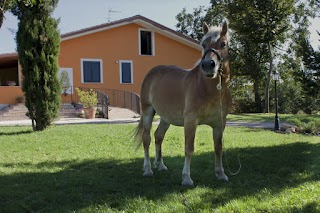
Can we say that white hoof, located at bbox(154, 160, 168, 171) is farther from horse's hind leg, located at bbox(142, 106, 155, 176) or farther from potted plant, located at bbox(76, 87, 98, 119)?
potted plant, located at bbox(76, 87, 98, 119)

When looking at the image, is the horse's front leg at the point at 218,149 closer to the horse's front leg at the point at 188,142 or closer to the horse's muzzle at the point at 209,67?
the horse's front leg at the point at 188,142

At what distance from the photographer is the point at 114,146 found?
8844 mm

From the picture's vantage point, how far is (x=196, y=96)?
5098 millimetres

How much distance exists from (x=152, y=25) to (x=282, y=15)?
389 inches

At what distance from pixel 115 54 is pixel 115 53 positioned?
73mm

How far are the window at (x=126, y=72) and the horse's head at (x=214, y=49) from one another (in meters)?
20.4

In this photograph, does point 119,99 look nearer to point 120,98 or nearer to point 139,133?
point 120,98

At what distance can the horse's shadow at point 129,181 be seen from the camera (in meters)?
4.43

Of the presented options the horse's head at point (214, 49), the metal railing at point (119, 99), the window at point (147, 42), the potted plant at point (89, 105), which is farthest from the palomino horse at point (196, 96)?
the window at point (147, 42)

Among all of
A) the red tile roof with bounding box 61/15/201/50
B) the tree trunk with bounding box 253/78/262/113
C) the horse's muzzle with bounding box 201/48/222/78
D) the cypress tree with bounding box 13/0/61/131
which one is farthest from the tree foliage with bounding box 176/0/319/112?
the horse's muzzle with bounding box 201/48/222/78

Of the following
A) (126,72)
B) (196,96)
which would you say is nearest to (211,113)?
(196,96)

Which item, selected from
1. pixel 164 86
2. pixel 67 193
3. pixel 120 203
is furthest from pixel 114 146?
pixel 120 203

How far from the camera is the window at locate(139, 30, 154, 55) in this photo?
26438mm

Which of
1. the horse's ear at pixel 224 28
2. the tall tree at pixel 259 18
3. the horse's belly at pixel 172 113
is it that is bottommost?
the horse's belly at pixel 172 113
